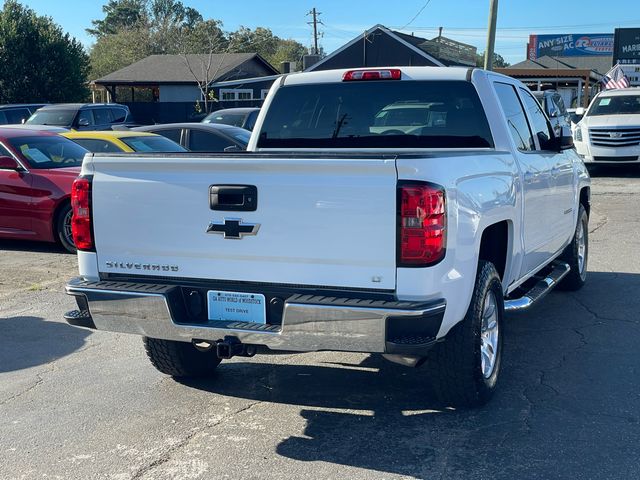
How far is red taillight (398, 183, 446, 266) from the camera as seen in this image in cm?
401

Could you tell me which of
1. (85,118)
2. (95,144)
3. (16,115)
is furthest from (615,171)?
(16,115)

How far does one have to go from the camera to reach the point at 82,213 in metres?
4.70

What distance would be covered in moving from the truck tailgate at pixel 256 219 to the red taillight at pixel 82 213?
2.4 inches

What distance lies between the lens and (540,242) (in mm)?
6301

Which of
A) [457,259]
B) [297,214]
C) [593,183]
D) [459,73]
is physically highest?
[459,73]

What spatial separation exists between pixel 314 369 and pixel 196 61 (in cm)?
4186

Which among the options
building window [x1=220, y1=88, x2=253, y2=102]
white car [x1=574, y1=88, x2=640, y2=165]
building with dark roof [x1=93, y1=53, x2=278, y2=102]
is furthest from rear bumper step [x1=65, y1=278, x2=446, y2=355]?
building window [x1=220, y1=88, x2=253, y2=102]

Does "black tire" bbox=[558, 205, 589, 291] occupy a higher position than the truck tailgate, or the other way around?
the truck tailgate

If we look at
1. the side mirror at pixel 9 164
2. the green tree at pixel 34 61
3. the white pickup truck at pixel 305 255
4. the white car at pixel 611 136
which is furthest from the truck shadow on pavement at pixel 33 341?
the green tree at pixel 34 61

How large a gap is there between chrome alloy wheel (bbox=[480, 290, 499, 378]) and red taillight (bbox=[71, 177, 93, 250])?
2.36 metres

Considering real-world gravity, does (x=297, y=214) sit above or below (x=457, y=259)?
above

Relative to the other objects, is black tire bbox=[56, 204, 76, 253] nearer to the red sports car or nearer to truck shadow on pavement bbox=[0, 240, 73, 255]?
the red sports car

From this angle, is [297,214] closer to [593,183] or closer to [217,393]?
[217,393]

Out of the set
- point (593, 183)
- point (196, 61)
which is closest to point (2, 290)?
point (593, 183)
